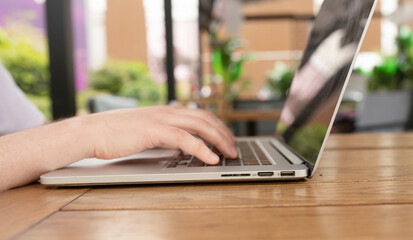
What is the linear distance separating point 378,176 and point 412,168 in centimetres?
9

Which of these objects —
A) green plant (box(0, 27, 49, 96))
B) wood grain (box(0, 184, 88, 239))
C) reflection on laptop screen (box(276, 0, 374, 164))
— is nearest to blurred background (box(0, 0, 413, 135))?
green plant (box(0, 27, 49, 96))

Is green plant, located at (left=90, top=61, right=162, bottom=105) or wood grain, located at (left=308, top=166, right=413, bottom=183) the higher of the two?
green plant, located at (left=90, top=61, right=162, bottom=105)

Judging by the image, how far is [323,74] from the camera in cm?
63

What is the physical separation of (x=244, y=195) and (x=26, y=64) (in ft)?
8.90

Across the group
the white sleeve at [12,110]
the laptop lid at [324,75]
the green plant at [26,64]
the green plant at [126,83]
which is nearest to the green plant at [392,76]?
the green plant at [126,83]

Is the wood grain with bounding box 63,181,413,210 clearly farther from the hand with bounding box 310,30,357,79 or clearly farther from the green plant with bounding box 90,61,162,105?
the green plant with bounding box 90,61,162,105

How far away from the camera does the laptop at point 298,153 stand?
47cm

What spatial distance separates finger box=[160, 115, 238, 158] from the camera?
57 centimetres

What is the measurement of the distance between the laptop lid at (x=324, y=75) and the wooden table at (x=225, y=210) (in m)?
0.07

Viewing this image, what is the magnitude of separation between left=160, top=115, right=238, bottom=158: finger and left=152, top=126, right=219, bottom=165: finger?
33mm

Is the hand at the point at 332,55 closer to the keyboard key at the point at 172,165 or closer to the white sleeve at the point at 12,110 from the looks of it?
the keyboard key at the point at 172,165

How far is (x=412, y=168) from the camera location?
55cm

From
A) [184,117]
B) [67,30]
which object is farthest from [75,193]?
[67,30]

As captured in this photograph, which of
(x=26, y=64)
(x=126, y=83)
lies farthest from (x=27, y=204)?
(x=126, y=83)
